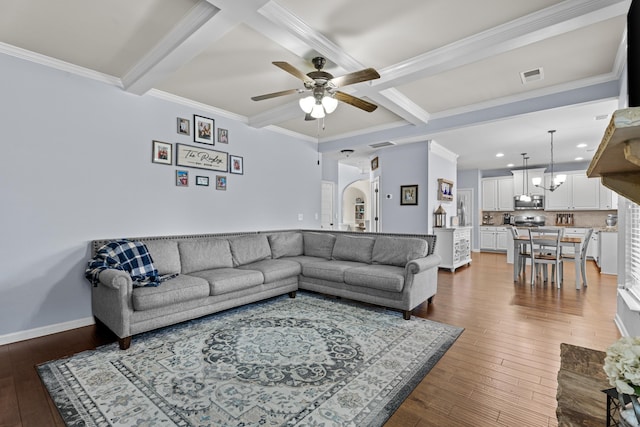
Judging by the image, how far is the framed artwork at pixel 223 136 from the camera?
478 centimetres

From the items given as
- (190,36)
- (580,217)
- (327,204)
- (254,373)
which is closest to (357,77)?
(190,36)

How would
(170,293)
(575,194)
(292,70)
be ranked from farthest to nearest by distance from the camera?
(575,194), (170,293), (292,70)

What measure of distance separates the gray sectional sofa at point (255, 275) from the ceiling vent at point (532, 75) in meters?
2.18

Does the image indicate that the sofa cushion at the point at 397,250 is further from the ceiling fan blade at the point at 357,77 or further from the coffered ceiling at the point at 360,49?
the ceiling fan blade at the point at 357,77

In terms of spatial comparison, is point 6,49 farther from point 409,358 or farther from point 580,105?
point 580,105

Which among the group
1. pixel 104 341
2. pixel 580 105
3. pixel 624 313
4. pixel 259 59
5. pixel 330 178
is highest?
pixel 259 59

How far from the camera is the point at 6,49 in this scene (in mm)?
2951

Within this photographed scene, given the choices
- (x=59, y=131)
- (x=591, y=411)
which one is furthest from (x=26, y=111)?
(x=591, y=411)

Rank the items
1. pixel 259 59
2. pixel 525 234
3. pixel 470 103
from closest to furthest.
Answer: pixel 259 59, pixel 470 103, pixel 525 234

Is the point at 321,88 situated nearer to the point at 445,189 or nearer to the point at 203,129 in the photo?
the point at 203,129

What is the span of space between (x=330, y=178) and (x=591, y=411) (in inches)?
262

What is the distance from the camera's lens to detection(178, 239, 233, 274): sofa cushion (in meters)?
3.80

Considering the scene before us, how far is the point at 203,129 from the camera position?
456 cm

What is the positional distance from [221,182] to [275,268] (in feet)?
5.53
